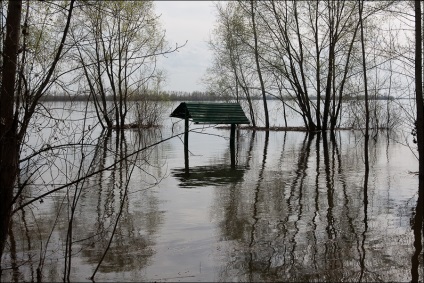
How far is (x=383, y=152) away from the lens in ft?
57.3

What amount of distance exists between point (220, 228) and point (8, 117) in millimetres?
3236

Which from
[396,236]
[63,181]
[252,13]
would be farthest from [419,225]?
[252,13]

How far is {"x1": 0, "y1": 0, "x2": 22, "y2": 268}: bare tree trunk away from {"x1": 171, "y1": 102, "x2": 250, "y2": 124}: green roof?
14.8 metres

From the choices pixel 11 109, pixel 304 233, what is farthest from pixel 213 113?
pixel 11 109

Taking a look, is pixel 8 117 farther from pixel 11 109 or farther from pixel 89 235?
pixel 89 235

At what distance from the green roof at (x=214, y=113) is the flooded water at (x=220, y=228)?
7996 millimetres

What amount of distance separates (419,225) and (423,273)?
203 centimetres

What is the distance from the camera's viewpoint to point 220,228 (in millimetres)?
6645

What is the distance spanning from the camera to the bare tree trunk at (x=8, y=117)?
180 inches

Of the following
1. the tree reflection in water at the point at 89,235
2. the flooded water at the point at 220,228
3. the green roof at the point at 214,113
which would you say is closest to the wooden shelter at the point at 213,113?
the green roof at the point at 214,113

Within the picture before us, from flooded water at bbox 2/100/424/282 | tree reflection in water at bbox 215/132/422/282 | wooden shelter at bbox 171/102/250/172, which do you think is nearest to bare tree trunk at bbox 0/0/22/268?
flooded water at bbox 2/100/424/282

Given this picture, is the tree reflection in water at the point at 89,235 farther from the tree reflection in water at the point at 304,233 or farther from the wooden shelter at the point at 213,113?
the wooden shelter at the point at 213,113

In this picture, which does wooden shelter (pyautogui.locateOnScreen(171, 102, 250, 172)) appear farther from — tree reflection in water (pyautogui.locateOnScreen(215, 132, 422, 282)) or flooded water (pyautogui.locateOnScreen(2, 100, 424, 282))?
tree reflection in water (pyautogui.locateOnScreen(215, 132, 422, 282))

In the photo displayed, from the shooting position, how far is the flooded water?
16.0 ft
